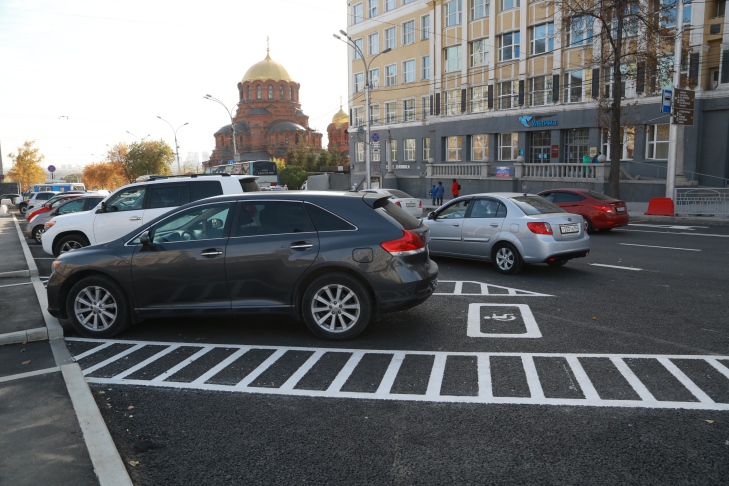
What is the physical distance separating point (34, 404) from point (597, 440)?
446 centimetres

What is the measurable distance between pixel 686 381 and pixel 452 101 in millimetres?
42469

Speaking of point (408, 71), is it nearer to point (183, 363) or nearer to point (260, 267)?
point (260, 267)

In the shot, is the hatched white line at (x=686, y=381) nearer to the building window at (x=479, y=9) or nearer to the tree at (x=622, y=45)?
the tree at (x=622, y=45)

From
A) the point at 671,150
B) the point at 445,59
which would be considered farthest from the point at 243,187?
the point at 445,59

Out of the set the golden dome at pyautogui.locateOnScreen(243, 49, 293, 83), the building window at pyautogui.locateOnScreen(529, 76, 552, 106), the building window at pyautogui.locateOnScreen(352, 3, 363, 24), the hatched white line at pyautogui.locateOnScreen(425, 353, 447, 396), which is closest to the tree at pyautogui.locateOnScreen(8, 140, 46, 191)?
the golden dome at pyautogui.locateOnScreen(243, 49, 293, 83)

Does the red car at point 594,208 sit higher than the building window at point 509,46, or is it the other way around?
the building window at point 509,46

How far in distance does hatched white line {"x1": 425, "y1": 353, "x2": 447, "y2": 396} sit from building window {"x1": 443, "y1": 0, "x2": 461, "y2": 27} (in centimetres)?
4268

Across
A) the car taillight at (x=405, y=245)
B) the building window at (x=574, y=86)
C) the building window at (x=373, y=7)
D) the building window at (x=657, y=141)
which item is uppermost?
the building window at (x=373, y=7)

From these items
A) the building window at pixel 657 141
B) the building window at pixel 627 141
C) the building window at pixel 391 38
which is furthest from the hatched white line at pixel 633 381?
the building window at pixel 391 38

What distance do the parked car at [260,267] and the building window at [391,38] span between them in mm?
46907

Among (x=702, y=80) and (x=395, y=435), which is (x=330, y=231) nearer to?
(x=395, y=435)

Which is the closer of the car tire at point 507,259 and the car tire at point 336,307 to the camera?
the car tire at point 336,307

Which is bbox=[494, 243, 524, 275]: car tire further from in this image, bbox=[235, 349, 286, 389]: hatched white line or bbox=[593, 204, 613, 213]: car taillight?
bbox=[593, 204, 613, 213]: car taillight

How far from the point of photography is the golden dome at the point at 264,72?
92.7 m
